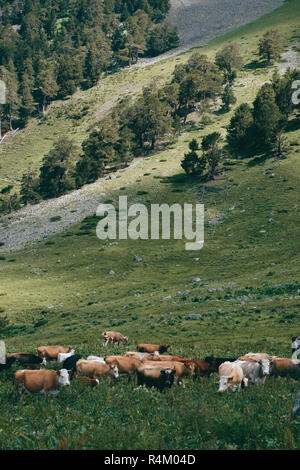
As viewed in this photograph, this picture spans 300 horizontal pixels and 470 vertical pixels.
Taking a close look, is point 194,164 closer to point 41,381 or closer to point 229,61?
point 41,381

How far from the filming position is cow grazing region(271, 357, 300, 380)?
14562 mm

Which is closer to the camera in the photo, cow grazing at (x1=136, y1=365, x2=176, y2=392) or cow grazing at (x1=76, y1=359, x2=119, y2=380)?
cow grazing at (x1=136, y1=365, x2=176, y2=392)

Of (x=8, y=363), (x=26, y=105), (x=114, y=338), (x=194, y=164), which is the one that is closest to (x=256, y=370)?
(x=8, y=363)

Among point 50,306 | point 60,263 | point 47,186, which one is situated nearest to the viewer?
point 50,306

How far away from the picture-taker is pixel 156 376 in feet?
45.4

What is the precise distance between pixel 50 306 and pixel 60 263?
53.4ft

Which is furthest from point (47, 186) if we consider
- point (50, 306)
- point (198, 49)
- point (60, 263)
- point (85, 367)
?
point (198, 49)

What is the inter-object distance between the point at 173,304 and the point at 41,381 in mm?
21506

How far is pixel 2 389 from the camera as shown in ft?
44.1

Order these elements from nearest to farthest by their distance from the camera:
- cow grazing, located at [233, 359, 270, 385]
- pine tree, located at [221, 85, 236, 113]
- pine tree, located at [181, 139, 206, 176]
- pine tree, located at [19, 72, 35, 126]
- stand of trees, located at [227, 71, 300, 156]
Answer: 1. cow grazing, located at [233, 359, 270, 385]
2. stand of trees, located at [227, 71, 300, 156]
3. pine tree, located at [181, 139, 206, 176]
4. pine tree, located at [221, 85, 236, 113]
5. pine tree, located at [19, 72, 35, 126]

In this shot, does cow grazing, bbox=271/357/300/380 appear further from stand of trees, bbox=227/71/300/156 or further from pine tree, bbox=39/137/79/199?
pine tree, bbox=39/137/79/199

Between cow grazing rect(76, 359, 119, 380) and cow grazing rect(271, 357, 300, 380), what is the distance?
605 cm

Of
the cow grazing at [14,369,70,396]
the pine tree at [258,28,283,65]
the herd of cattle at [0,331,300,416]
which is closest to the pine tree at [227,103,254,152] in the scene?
the pine tree at [258,28,283,65]

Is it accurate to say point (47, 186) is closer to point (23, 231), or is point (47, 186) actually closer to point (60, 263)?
point (23, 231)
